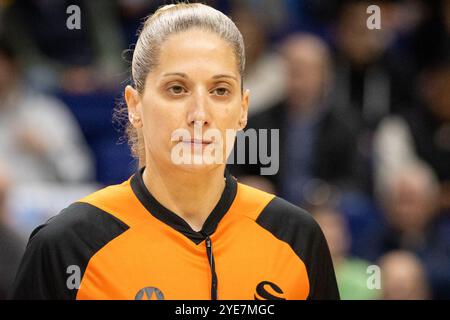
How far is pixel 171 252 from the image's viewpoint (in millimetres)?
2277

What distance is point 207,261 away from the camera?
2.30m

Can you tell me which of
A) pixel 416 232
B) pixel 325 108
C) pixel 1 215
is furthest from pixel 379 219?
pixel 1 215

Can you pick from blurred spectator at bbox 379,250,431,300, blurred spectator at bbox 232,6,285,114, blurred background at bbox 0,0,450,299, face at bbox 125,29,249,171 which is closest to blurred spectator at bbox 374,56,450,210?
blurred background at bbox 0,0,450,299

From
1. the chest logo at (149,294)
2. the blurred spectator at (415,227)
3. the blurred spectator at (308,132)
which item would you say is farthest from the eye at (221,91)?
the blurred spectator at (415,227)

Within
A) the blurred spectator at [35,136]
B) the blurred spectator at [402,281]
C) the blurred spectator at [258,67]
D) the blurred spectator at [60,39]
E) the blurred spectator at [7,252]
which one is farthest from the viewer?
the blurred spectator at [60,39]

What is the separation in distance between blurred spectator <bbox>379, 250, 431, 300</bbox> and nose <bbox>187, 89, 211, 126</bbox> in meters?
2.08

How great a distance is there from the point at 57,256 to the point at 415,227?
2796 mm

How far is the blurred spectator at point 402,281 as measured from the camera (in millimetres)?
4098

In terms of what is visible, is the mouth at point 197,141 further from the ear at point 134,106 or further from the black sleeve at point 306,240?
the black sleeve at point 306,240

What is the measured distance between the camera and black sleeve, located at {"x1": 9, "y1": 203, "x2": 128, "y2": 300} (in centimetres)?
216

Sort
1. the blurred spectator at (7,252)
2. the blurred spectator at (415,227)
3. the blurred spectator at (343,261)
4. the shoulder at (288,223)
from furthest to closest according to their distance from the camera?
the blurred spectator at (415,227) → the blurred spectator at (343,261) → the blurred spectator at (7,252) → the shoulder at (288,223)

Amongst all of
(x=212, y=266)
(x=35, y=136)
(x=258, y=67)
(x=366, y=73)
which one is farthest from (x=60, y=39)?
(x=212, y=266)

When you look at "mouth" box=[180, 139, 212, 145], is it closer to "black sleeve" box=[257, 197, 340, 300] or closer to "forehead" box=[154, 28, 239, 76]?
"forehead" box=[154, 28, 239, 76]

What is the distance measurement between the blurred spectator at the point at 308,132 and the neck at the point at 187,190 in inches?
83.8
